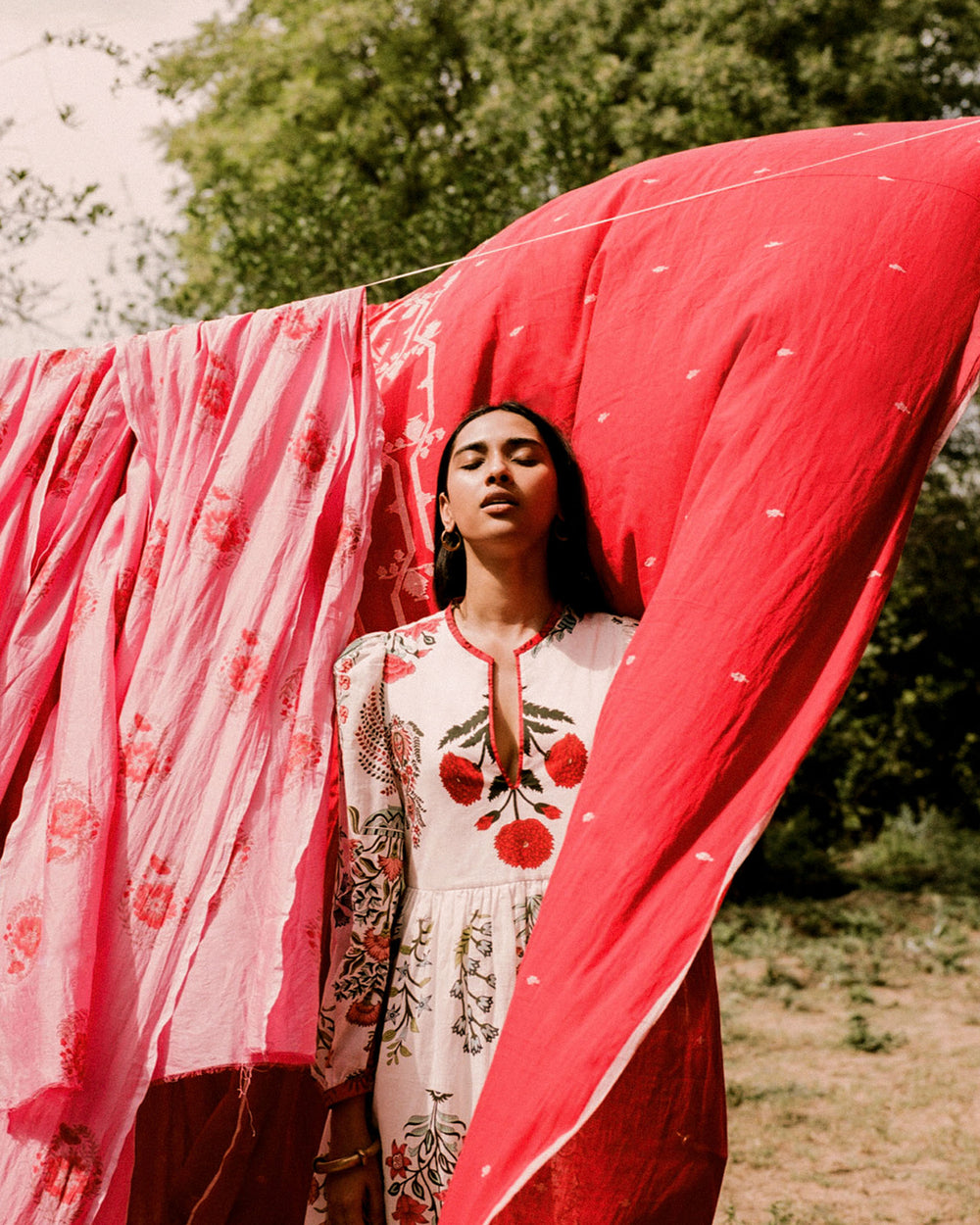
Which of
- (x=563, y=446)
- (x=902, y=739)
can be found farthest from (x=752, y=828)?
(x=902, y=739)

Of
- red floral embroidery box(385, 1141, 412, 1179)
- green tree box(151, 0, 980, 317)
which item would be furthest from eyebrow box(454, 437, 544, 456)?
green tree box(151, 0, 980, 317)

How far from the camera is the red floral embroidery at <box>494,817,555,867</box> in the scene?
6.34ft

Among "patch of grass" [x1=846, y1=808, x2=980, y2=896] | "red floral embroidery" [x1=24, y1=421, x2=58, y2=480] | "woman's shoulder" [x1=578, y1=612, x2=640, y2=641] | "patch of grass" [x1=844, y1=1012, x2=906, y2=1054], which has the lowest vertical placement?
"patch of grass" [x1=846, y1=808, x2=980, y2=896]

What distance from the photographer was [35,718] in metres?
2.20

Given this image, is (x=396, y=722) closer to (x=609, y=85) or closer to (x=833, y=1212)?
(x=833, y=1212)

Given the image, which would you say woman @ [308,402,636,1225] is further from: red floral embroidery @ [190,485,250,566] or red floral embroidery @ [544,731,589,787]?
red floral embroidery @ [190,485,250,566]

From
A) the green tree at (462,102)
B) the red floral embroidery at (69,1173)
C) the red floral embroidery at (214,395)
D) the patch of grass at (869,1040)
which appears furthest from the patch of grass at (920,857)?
the red floral embroidery at (69,1173)

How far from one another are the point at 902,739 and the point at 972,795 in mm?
699

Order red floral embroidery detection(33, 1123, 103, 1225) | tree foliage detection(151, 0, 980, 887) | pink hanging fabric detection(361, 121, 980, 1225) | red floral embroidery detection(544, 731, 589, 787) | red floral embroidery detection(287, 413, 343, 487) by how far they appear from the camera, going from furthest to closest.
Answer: tree foliage detection(151, 0, 980, 887), red floral embroidery detection(287, 413, 343, 487), red floral embroidery detection(544, 731, 589, 787), red floral embroidery detection(33, 1123, 103, 1225), pink hanging fabric detection(361, 121, 980, 1225)

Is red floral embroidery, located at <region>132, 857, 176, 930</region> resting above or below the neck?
below

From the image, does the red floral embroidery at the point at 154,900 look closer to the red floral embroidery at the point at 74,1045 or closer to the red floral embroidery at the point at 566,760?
the red floral embroidery at the point at 74,1045

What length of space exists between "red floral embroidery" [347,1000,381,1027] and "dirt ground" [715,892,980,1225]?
7.14ft

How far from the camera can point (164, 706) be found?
81.4 inches

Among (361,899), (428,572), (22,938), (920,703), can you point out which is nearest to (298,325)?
(428,572)
